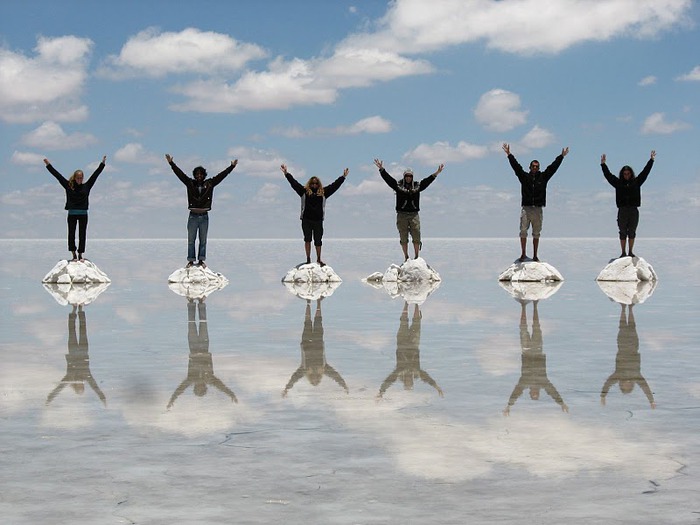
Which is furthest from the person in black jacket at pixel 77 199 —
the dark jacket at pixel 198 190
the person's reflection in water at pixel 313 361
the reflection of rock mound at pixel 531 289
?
the person's reflection in water at pixel 313 361

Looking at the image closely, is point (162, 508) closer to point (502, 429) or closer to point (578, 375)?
point (502, 429)

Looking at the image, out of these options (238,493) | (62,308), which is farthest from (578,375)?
(62,308)

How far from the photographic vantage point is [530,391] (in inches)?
259

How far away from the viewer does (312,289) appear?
63.5ft

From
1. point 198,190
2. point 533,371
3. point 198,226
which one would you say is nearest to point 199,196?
point 198,190

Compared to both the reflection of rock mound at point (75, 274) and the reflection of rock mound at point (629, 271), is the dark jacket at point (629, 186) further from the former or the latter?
the reflection of rock mound at point (75, 274)

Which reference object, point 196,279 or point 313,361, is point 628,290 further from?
point 313,361

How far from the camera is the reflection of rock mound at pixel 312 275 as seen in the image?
857 inches

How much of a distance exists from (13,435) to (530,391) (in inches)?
132

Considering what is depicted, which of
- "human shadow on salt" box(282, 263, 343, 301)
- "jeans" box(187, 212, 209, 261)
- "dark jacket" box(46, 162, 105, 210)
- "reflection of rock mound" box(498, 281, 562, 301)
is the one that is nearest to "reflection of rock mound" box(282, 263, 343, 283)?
"human shadow on salt" box(282, 263, 343, 301)

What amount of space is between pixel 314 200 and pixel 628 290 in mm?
7104

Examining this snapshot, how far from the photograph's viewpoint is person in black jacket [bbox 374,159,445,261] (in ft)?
71.3

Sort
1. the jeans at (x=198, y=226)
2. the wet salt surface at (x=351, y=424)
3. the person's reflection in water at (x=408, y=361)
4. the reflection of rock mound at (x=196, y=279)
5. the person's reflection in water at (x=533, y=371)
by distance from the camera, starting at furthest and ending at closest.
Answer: the jeans at (x=198, y=226) → the reflection of rock mound at (x=196, y=279) → the person's reflection in water at (x=408, y=361) → the person's reflection in water at (x=533, y=371) → the wet salt surface at (x=351, y=424)

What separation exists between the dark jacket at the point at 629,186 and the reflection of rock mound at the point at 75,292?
1124cm
